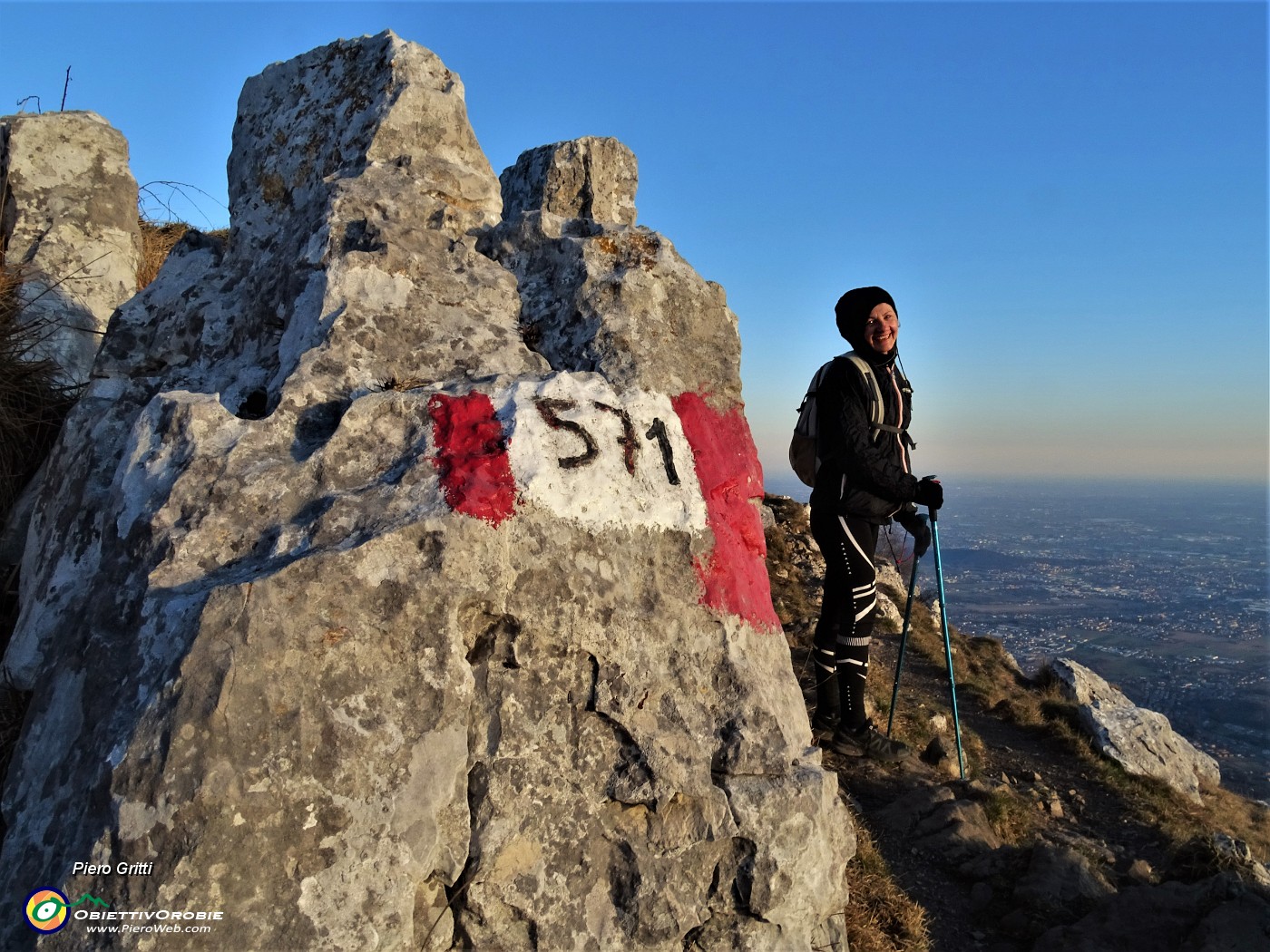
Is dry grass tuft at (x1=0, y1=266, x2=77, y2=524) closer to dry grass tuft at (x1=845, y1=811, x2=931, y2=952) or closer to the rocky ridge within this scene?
dry grass tuft at (x1=845, y1=811, x2=931, y2=952)

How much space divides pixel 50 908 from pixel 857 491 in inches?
174

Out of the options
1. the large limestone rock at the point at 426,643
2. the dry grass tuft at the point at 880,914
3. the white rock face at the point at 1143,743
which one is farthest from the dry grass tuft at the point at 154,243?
the white rock face at the point at 1143,743

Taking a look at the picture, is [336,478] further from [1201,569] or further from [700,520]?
[1201,569]

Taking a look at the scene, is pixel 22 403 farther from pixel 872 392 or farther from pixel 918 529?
pixel 918 529

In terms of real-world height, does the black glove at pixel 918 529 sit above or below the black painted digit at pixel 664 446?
below

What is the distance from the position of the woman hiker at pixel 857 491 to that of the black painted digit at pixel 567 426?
2263 millimetres

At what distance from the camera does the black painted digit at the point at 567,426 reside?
3.18 m

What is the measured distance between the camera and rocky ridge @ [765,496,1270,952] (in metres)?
3.91

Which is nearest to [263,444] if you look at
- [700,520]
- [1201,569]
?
[700,520]

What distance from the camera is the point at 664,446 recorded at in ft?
11.5

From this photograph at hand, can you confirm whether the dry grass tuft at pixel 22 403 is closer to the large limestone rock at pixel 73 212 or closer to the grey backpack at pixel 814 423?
the large limestone rock at pixel 73 212

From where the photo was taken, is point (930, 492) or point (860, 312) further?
point (860, 312)

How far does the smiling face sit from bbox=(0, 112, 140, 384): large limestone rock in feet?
24.4

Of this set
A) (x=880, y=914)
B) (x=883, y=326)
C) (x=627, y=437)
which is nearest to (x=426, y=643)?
(x=627, y=437)
